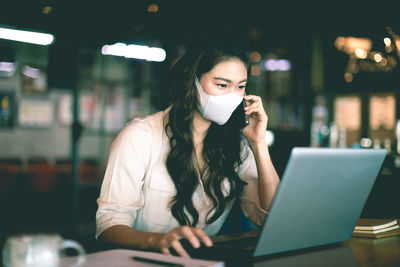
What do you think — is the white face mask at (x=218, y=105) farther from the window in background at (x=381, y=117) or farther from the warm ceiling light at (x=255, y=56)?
the warm ceiling light at (x=255, y=56)

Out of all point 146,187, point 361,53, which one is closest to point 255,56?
point 361,53

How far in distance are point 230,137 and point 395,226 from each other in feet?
2.52

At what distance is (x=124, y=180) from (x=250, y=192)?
23.0 inches

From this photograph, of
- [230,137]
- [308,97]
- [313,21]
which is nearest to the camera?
[230,137]

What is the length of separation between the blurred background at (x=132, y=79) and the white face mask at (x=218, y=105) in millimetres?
3442

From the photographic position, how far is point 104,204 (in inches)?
63.3

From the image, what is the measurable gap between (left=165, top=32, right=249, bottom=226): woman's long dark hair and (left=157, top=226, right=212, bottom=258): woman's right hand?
0.67 metres

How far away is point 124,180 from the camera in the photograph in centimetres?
167

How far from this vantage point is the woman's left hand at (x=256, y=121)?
74.7 inches

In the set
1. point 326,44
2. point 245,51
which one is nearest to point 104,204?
point 245,51

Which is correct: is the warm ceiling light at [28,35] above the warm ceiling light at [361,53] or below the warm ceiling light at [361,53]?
above

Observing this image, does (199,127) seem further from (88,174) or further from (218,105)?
(88,174)

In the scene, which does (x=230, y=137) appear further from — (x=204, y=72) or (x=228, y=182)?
(x=204, y=72)

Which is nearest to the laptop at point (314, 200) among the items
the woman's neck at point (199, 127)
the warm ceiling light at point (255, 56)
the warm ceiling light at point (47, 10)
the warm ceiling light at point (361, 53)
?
the woman's neck at point (199, 127)
